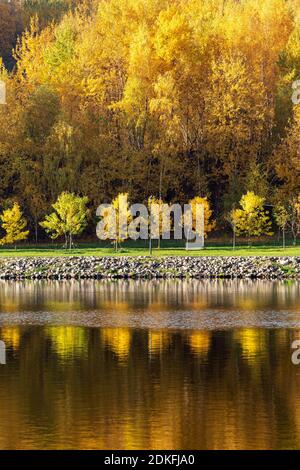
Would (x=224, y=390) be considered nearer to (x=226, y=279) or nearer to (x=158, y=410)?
(x=158, y=410)

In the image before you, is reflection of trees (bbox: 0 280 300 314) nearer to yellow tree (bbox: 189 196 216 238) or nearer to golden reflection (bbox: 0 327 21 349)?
golden reflection (bbox: 0 327 21 349)

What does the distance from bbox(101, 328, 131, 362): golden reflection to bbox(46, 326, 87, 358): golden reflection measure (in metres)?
0.67

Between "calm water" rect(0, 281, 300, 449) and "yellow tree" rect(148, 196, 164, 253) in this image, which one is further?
"yellow tree" rect(148, 196, 164, 253)

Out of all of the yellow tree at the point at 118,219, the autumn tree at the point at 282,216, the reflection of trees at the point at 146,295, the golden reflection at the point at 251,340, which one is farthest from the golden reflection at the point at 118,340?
the autumn tree at the point at 282,216

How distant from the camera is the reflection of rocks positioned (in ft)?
176

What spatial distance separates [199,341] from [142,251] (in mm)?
33302

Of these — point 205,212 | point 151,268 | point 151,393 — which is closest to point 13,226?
point 205,212

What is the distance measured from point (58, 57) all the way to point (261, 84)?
51.2 ft

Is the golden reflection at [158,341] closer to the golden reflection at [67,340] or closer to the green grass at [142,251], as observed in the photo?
the golden reflection at [67,340]

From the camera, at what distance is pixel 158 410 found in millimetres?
19594

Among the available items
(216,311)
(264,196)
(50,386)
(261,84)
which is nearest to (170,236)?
(264,196)

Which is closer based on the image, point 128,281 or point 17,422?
point 17,422

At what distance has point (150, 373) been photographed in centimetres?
2369

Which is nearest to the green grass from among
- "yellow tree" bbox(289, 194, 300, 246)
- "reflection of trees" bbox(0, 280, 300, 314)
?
"yellow tree" bbox(289, 194, 300, 246)
